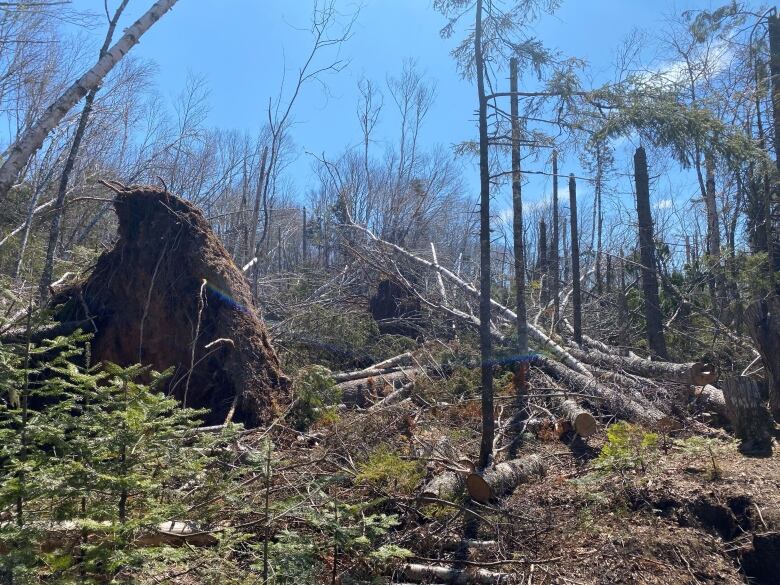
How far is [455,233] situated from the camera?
2608cm

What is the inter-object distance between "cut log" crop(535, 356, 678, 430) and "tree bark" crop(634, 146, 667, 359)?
2.88m

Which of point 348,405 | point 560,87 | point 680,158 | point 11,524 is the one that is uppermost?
point 560,87

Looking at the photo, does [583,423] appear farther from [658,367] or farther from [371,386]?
[371,386]

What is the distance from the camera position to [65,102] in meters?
4.79

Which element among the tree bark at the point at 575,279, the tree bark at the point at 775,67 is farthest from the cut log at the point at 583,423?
the tree bark at the point at 775,67

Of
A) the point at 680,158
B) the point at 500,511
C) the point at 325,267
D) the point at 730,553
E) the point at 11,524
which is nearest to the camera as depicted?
the point at 11,524

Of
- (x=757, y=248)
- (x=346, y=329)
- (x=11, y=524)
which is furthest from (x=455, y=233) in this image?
(x=11, y=524)

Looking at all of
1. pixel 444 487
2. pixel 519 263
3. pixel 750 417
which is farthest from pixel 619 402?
pixel 444 487

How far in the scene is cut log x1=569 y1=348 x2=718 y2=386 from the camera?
895 cm

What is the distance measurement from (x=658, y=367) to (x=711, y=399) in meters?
1.26

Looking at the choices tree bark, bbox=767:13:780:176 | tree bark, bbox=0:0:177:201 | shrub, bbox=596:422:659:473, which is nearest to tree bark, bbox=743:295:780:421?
shrub, bbox=596:422:659:473

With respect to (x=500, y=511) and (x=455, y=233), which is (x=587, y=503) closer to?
(x=500, y=511)

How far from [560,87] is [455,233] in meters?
20.1

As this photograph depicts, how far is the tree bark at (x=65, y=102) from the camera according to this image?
4.37 metres
